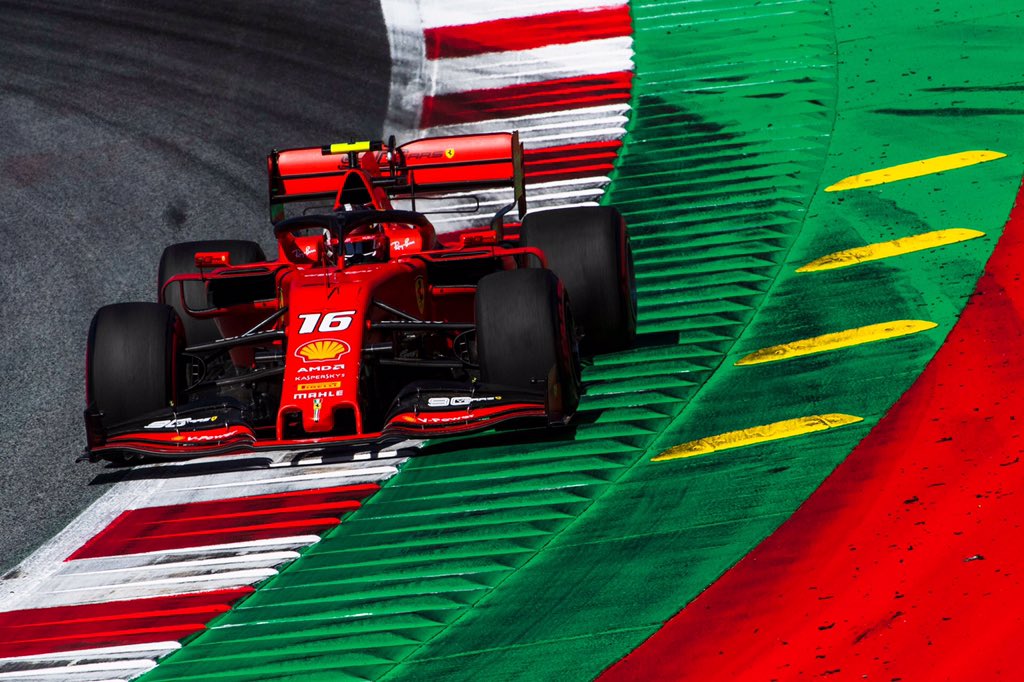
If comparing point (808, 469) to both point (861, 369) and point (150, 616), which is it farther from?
point (150, 616)

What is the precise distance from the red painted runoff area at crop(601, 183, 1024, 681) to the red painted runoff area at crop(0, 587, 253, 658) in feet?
7.94

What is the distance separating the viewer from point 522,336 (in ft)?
27.2

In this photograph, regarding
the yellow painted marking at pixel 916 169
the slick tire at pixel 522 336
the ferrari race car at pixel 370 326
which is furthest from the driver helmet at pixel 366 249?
the yellow painted marking at pixel 916 169

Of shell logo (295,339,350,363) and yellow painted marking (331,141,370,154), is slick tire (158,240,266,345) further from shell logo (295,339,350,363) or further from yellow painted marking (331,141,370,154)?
shell logo (295,339,350,363)

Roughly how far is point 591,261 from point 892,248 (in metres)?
2.59

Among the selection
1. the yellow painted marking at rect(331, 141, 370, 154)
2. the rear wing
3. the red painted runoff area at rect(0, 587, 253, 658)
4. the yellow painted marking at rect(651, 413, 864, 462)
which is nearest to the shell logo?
the red painted runoff area at rect(0, 587, 253, 658)

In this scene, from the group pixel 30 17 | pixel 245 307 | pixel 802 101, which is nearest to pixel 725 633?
pixel 245 307

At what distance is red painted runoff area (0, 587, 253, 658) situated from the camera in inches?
305

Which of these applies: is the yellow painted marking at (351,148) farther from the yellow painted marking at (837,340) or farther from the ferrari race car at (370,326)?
the yellow painted marking at (837,340)

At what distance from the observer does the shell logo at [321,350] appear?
27.3ft

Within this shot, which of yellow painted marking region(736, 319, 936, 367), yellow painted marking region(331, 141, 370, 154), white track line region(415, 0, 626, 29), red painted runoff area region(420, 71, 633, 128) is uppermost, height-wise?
white track line region(415, 0, 626, 29)

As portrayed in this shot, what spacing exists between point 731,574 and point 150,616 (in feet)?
9.88

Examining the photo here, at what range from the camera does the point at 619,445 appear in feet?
29.0

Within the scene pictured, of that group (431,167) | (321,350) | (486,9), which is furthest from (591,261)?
(486,9)
